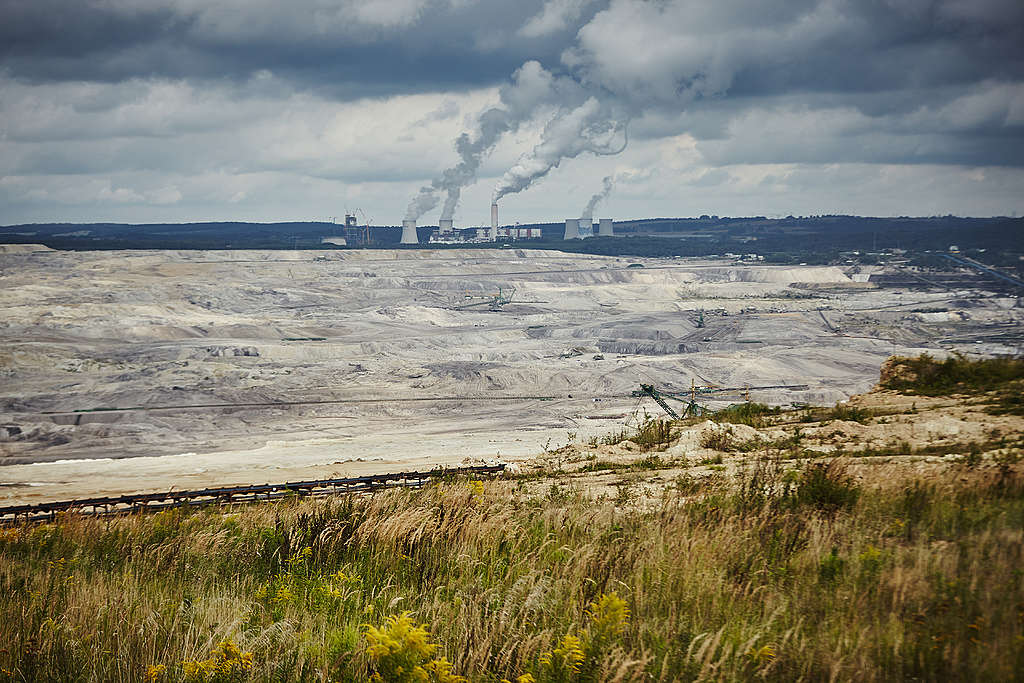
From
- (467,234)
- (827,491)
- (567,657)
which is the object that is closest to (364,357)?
(827,491)

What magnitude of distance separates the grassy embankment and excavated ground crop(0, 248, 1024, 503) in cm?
1418

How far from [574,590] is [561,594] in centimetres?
7

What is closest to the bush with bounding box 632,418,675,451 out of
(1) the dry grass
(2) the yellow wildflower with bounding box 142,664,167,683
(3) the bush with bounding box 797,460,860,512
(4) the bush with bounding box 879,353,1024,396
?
(4) the bush with bounding box 879,353,1024,396

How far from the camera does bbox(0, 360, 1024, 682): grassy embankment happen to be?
11.1ft

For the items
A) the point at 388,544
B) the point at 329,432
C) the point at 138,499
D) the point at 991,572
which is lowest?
the point at 329,432

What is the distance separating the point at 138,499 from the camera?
12.9 meters

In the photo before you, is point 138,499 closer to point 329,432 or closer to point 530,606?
point 530,606

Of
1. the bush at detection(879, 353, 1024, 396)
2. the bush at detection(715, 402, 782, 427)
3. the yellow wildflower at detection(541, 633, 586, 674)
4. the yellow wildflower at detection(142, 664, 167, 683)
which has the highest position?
the yellow wildflower at detection(541, 633, 586, 674)

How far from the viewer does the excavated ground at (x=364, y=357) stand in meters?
34.0

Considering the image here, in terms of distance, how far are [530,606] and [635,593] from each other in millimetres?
530

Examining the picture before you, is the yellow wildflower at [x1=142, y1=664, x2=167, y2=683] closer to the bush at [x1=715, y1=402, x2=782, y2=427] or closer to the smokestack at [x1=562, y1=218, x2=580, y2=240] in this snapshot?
the bush at [x1=715, y1=402, x2=782, y2=427]

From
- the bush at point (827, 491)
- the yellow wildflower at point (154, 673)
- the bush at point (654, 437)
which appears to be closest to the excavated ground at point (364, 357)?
the bush at point (654, 437)

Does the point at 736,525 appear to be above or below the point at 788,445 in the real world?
above

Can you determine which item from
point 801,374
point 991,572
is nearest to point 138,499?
point 991,572
